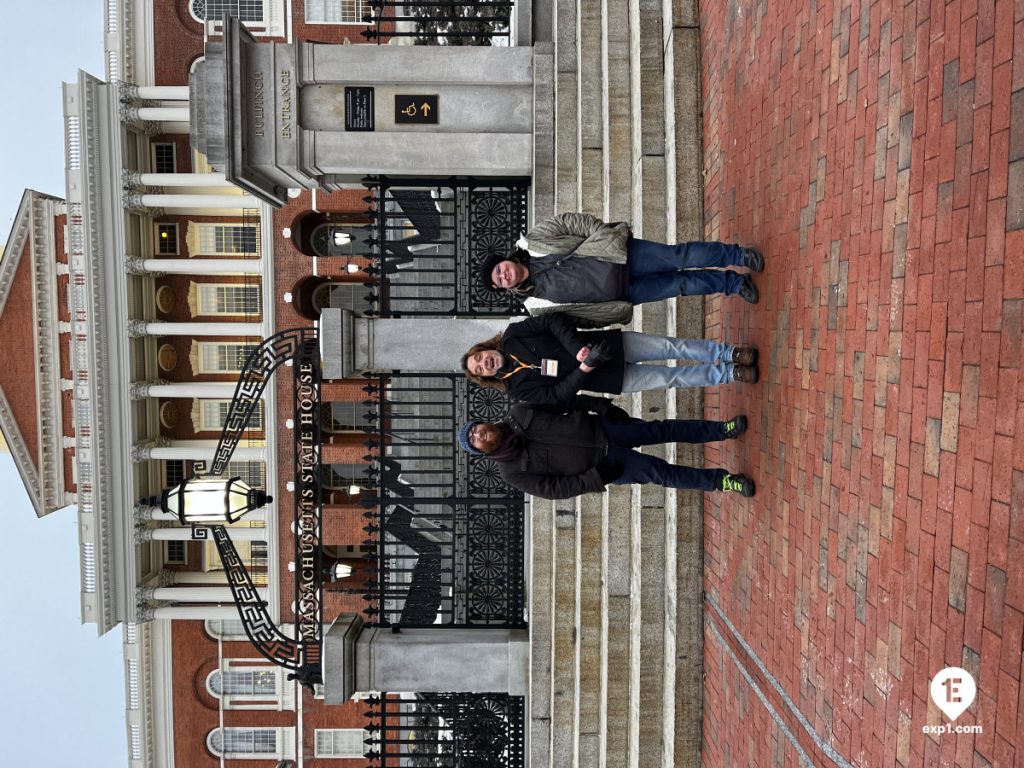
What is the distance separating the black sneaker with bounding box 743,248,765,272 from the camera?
17.2 feet

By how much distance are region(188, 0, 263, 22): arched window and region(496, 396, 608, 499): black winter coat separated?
19332 millimetres

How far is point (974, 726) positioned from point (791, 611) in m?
1.76

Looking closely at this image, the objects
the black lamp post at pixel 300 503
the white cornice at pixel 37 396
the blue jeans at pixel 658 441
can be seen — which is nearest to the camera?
the blue jeans at pixel 658 441

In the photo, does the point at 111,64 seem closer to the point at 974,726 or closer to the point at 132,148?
the point at 132,148

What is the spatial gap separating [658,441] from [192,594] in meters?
18.2

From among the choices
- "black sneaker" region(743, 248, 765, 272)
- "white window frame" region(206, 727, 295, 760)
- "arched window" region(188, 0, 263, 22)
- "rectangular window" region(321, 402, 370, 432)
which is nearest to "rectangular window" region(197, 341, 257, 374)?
"rectangular window" region(321, 402, 370, 432)

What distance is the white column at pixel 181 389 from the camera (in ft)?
62.5

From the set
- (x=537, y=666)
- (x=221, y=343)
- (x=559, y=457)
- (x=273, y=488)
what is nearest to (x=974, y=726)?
(x=559, y=457)

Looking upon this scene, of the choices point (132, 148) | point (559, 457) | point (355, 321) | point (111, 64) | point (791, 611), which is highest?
point (111, 64)

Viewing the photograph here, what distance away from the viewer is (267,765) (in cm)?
2078

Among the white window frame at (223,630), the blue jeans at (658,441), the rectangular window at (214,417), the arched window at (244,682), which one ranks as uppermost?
the blue jeans at (658,441)

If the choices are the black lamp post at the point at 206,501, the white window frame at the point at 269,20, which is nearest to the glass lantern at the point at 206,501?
the black lamp post at the point at 206,501

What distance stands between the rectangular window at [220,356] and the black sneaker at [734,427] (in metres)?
17.8

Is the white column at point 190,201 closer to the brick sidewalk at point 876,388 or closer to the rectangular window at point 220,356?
the rectangular window at point 220,356
